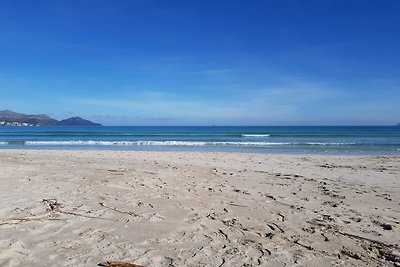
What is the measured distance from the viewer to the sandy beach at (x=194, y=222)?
3.62 m

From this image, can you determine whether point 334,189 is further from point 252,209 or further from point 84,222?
point 84,222

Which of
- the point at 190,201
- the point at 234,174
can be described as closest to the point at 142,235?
the point at 190,201

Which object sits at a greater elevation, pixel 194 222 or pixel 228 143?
pixel 194 222

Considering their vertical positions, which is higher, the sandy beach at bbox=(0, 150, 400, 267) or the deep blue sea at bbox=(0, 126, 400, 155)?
the sandy beach at bbox=(0, 150, 400, 267)

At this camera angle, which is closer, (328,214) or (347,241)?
(347,241)

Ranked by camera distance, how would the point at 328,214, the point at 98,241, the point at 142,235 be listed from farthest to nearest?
the point at 328,214 < the point at 142,235 < the point at 98,241

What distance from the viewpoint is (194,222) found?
4855 mm

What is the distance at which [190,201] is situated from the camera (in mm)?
6176

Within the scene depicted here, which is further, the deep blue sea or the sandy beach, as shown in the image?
the deep blue sea

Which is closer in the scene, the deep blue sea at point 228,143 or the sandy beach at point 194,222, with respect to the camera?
the sandy beach at point 194,222

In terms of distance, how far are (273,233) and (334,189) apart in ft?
13.4

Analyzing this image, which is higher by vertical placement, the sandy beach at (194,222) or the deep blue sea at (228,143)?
the sandy beach at (194,222)

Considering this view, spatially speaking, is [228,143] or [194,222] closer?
[194,222]

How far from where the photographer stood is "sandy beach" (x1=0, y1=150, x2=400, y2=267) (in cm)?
362
